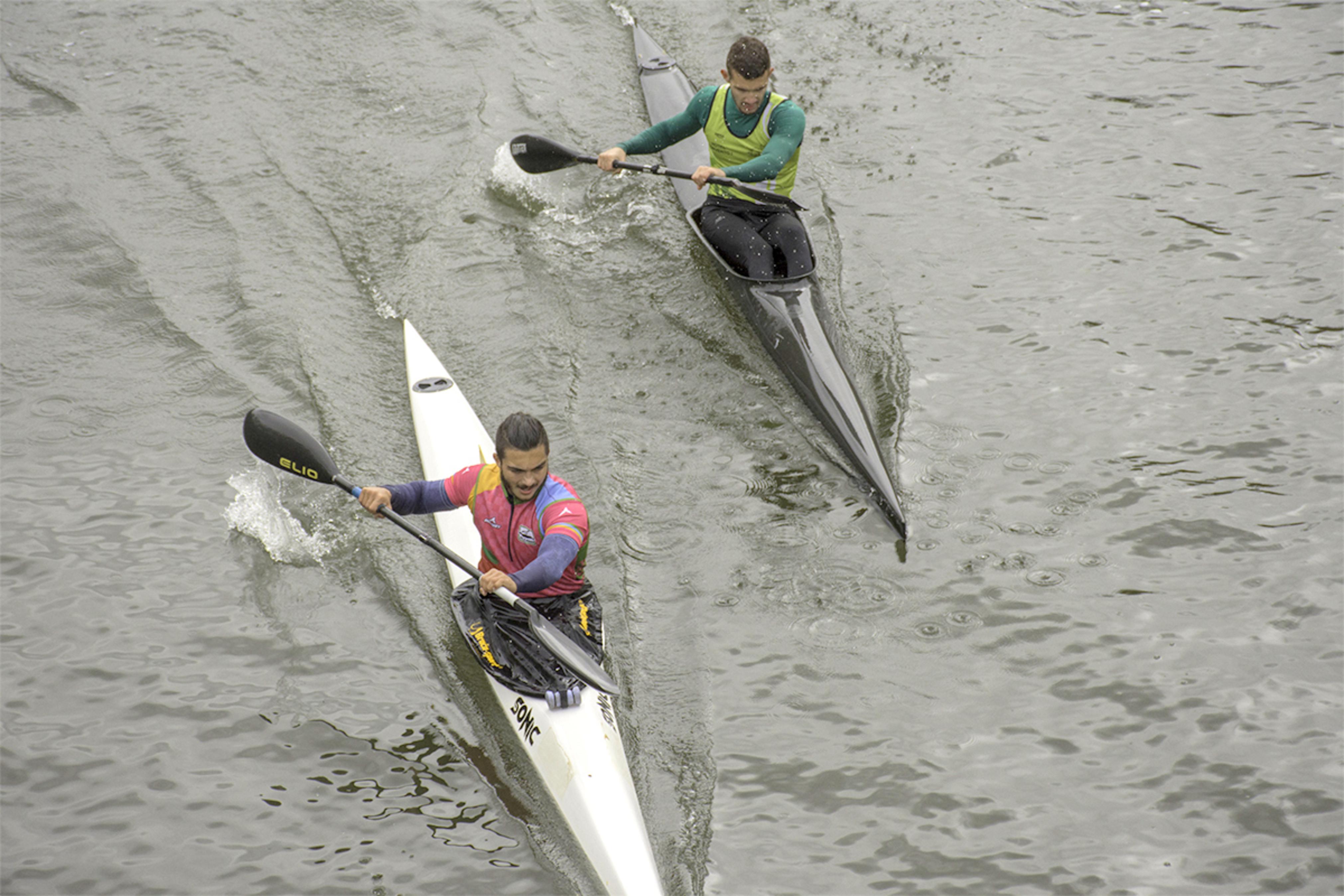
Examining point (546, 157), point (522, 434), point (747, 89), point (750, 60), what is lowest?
point (522, 434)

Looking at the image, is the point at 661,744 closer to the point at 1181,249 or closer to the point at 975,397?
the point at 975,397

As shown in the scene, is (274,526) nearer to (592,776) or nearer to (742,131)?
(592,776)

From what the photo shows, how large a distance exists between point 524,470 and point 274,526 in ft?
6.54

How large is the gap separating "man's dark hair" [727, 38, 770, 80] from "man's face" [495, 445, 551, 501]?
3065 millimetres

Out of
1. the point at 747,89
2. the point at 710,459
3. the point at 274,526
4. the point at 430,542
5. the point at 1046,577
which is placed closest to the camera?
→ the point at 430,542

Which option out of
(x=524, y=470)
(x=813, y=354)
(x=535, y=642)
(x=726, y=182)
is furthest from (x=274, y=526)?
(x=726, y=182)

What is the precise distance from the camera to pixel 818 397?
574 cm

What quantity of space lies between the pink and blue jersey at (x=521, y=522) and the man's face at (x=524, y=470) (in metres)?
0.06

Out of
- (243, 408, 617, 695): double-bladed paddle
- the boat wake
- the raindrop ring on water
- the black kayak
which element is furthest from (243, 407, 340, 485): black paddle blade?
the raindrop ring on water

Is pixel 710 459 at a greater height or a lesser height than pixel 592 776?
greater

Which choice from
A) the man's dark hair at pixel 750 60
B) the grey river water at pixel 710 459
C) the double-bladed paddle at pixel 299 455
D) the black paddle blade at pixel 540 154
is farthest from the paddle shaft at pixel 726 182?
the double-bladed paddle at pixel 299 455

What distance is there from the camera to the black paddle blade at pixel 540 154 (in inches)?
273

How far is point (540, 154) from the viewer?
7004mm

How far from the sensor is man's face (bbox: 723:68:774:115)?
20.1ft
